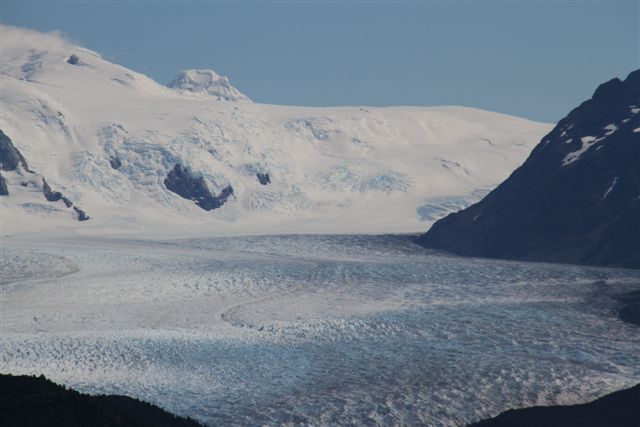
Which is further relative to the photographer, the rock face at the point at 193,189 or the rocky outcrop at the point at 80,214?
the rock face at the point at 193,189

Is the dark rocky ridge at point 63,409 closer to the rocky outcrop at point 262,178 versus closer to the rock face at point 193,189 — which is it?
the rock face at point 193,189

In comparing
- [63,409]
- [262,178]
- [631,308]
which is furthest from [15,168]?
[63,409]

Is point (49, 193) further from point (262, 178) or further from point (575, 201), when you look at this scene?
point (575, 201)

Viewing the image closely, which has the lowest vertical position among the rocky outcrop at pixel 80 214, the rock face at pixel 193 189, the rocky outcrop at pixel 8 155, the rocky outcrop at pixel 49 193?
the rocky outcrop at pixel 80 214

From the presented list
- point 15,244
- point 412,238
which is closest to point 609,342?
point 15,244

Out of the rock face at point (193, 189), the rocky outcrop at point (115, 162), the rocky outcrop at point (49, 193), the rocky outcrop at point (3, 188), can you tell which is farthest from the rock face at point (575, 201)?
the rocky outcrop at point (115, 162)

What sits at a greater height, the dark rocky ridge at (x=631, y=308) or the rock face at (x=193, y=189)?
the rock face at (x=193, y=189)

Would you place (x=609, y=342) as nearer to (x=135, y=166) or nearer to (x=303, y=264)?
(x=303, y=264)
